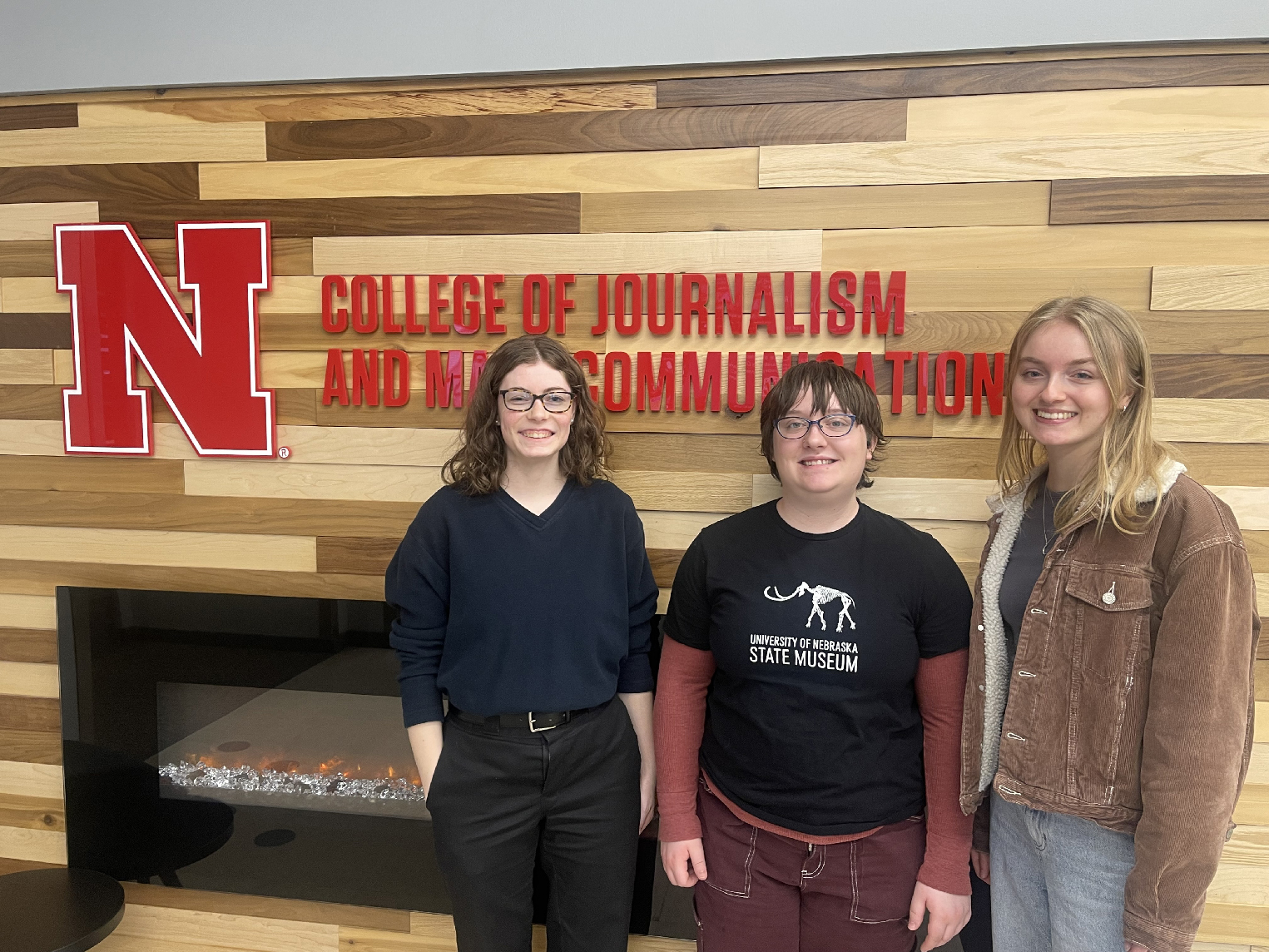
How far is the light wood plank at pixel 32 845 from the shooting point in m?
2.36

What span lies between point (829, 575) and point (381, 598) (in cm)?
118

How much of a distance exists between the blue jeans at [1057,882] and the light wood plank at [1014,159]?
4.34 feet

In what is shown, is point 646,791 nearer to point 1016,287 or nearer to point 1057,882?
point 1057,882

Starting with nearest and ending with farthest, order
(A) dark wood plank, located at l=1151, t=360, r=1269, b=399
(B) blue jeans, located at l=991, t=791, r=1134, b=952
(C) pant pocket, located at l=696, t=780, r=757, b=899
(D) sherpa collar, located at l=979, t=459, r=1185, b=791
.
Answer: (B) blue jeans, located at l=991, t=791, r=1134, b=952 < (D) sherpa collar, located at l=979, t=459, r=1185, b=791 < (C) pant pocket, located at l=696, t=780, r=757, b=899 < (A) dark wood plank, located at l=1151, t=360, r=1269, b=399

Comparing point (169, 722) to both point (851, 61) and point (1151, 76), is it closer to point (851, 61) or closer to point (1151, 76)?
point (851, 61)

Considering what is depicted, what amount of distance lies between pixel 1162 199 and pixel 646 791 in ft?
5.59

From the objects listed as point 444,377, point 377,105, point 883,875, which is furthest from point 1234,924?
point 377,105

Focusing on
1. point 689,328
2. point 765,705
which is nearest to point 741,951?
point 765,705

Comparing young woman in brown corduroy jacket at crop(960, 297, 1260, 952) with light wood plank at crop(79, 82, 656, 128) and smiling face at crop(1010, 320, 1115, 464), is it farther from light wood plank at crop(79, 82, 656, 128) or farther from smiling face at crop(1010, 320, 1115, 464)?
light wood plank at crop(79, 82, 656, 128)

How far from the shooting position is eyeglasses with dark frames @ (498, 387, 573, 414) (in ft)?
5.48

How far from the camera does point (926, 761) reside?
161 centimetres

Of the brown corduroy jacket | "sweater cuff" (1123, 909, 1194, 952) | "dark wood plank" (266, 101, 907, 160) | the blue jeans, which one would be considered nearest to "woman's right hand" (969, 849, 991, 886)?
the blue jeans

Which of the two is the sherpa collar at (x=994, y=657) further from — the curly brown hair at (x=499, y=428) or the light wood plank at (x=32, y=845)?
the light wood plank at (x=32, y=845)

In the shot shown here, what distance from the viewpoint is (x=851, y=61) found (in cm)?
188
